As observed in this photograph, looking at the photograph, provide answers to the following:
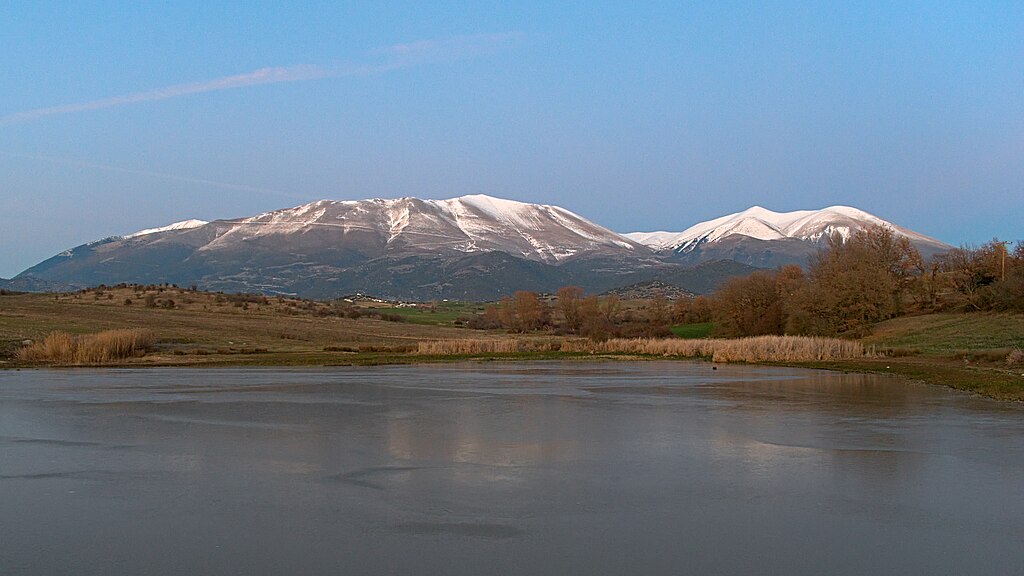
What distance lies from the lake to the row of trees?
3890cm

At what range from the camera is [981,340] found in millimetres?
47219

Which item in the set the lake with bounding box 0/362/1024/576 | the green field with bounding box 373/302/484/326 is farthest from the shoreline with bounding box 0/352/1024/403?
the green field with bounding box 373/302/484/326

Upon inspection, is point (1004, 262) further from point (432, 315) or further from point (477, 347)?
point (432, 315)

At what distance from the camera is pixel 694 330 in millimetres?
81812

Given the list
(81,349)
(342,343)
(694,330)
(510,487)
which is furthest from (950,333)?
(510,487)

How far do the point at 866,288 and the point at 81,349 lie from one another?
4784 centimetres

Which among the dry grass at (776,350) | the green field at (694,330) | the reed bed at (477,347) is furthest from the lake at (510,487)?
the green field at (694,330)

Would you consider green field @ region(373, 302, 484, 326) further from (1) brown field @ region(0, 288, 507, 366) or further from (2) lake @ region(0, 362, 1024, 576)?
(2) lake @ region(0, 362, 1024, 576)

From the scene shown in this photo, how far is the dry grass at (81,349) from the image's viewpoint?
42969mm

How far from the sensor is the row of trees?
2373 inches

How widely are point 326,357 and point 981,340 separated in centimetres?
3444

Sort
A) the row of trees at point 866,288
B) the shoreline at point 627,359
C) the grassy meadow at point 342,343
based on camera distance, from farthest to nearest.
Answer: the row of trees at point 866,288, the grassy meadow at point 342,343, the shoreline at point 627,359

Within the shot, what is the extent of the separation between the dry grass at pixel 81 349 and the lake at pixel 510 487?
22.5 m

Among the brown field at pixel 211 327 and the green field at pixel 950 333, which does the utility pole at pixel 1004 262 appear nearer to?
the green field at pixel 950 333
